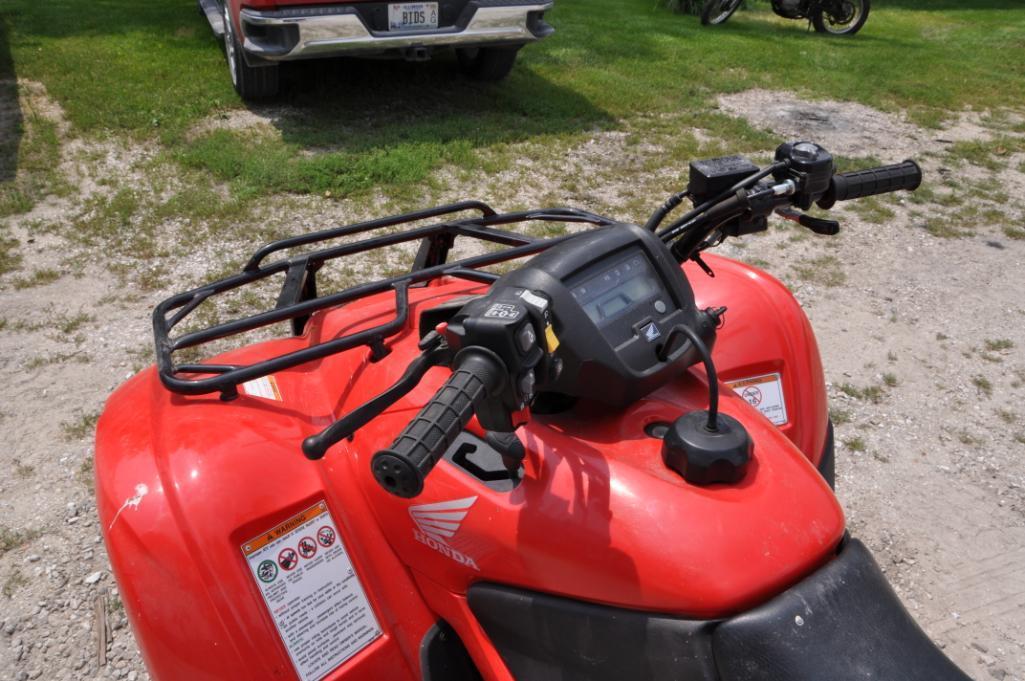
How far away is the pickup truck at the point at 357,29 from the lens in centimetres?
555

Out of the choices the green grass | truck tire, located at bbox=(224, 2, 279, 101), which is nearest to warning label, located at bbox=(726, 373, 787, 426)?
the green grass

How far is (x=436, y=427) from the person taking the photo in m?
0.99

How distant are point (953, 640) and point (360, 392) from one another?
83.6 inches

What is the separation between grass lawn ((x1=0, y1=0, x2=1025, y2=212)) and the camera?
576 cm

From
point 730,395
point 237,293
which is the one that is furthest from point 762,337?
point 237,293

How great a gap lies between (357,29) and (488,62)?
1.89 m

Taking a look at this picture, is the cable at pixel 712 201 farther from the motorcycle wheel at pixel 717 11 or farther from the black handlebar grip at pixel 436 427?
the motorcycle wheel at pixel 717 11

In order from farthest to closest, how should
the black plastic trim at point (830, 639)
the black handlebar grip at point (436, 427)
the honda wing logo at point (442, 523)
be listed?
the honda wing logo at point (442, 523) < the black plastic trim at point (830, 639) < the black handlebar grip at point (436, 427)

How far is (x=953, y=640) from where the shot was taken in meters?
2.56

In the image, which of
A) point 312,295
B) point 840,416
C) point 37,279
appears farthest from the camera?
point 37,279

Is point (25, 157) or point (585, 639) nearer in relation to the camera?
point (585, 639)

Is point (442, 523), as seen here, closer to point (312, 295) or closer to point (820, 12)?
point (312, 295)

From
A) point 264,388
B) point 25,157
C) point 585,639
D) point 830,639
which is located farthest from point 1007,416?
point 25,157

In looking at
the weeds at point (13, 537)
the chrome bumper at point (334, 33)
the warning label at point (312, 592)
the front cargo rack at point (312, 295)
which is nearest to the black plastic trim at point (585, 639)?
the warning label at point (312, 592)
